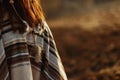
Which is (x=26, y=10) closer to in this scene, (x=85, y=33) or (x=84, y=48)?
(x=84, y=48)

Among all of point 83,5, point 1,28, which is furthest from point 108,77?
point 83,5

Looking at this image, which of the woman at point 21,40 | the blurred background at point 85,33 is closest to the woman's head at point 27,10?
the woman at point 21,40

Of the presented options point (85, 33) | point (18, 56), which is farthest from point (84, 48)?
point (18, 56)

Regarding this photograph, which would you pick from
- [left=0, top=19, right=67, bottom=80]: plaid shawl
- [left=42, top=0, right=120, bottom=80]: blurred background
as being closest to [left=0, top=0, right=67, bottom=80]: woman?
[left=0, top=19, right=67, bottom=80]: plaid shawl

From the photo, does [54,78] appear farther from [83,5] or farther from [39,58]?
[83,5]

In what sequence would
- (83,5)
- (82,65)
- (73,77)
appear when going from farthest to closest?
(83,5) → (82,65) → (73,77)

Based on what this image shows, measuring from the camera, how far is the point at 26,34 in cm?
258

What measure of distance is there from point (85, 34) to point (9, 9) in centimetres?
807

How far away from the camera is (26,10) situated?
2562 millimetres

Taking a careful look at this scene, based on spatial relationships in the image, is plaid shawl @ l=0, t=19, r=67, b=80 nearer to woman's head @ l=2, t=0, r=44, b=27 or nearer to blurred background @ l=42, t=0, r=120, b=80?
woman's head @ l=2, t=0, r=44, b=27

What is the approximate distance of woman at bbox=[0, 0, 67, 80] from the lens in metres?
2.53

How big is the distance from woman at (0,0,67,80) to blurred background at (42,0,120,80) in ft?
10.3

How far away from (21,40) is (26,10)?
14 cm

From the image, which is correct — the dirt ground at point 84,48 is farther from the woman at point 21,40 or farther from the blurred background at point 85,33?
the woman at point 21,40
